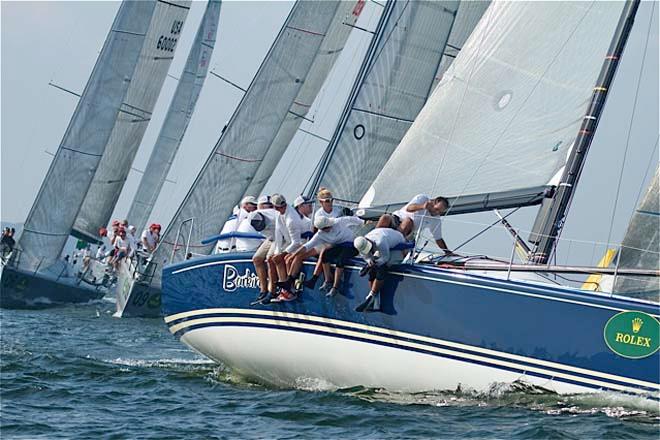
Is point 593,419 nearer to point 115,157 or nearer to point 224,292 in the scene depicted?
point 224,292

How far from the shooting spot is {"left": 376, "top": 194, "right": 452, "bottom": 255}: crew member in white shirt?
1243cm

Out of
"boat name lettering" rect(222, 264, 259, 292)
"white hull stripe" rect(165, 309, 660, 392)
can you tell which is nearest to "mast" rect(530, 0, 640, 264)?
"white hull stripe" rect(165, 309, 660, 392)

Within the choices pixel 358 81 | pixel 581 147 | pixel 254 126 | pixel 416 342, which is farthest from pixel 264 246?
pixel 254 126

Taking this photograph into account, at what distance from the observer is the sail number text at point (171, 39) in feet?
101

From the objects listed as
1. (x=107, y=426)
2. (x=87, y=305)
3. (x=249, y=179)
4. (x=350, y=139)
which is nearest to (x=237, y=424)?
(x=107, y=426)

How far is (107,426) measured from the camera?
10.6 meters

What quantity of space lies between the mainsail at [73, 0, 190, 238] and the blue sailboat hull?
17.9m

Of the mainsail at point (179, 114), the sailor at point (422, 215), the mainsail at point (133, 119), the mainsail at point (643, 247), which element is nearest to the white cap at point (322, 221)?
the sailor at point (422, 215)

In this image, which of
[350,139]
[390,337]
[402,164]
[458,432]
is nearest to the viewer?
[458,432]

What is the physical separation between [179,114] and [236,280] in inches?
937

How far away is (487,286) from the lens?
38.4 ft

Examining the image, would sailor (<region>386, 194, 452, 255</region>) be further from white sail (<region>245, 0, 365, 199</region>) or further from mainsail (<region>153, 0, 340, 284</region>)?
white sail (<region>245, 0, 365, 199</region>)

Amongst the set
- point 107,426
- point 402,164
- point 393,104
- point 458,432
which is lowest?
point 107,426

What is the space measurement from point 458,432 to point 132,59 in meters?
20.3
